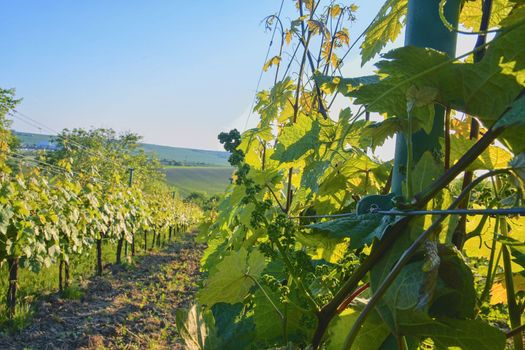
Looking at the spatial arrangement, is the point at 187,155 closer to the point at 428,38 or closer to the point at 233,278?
the point at 233,278

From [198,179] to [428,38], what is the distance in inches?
2947

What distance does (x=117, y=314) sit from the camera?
24.1ft

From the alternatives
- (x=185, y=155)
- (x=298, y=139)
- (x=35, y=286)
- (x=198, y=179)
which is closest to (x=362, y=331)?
(x=298, y=139)

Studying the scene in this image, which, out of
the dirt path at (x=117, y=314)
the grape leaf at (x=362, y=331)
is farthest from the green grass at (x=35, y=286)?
the grape leaf at (x=362, y=331)

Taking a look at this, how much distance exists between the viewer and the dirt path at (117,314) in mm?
6000

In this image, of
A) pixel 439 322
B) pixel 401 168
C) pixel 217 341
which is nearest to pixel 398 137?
pixel 401 168

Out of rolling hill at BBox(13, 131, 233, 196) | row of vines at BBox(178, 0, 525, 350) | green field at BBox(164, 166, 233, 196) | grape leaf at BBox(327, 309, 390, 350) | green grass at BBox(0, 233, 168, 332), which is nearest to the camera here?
row of vines at BBox(178, 0, 525, 350)

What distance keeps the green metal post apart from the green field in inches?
2458

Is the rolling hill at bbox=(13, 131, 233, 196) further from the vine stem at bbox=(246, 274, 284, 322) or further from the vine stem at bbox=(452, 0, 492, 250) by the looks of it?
the vine stem at bbox=(452, 0, 492, 250)

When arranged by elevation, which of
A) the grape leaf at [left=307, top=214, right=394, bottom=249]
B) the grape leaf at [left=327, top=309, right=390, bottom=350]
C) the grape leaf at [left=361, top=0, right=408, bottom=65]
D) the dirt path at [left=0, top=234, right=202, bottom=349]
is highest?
the grape leaf at [left=361, top=0, right=408, bottom=65]

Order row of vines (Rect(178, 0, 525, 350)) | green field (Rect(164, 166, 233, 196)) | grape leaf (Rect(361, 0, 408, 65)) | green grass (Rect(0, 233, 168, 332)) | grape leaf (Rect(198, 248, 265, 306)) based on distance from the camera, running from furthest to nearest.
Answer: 1. green field (Rect(164, 166, 233, 196))
2. green grass (Rect(0, 233, 168, 332))
3. grape leaf (Rect(361, 0, 408, 65))
4. grape leaf (Rect(198, 248, 265, 306))
5. row of vines (Rect(178, 0, 525, 350))

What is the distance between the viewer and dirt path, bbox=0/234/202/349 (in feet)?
19.7

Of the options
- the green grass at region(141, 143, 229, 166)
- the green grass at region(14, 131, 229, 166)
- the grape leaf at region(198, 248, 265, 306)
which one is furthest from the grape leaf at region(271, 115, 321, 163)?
the green grass at region(141, 143, 229, 166)

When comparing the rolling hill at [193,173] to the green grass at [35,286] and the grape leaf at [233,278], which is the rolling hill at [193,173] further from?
the grape leaf at [233,278]
